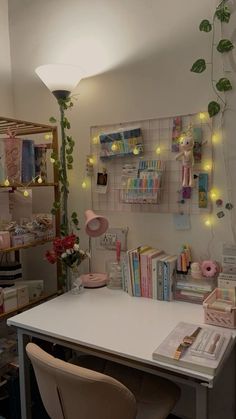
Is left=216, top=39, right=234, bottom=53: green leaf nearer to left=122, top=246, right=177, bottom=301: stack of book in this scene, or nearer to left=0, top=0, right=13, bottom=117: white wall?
left=122, top=246, right=177, bottom=301: stack of book

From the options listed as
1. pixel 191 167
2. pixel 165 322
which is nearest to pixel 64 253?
pixel 165 322

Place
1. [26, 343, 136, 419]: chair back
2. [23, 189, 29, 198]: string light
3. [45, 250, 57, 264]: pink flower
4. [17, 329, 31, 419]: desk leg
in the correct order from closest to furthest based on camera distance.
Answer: [26, 343, 136, 419]: chair back
[17, 329, 31, 419]: desk leg
[45, 250, 57, 264]: pink flower
[23, 189, 29, 198]: string light

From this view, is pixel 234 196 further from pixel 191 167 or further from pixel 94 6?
pixel 94 6

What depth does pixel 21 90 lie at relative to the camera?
2494 mm

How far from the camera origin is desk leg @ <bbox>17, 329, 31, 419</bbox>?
1.63 meters

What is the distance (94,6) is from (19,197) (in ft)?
4.20

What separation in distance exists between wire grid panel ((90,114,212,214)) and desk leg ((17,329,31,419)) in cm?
91

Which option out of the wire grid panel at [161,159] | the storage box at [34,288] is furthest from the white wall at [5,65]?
the storage box at [34,288]

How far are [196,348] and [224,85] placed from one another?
48.5 inches

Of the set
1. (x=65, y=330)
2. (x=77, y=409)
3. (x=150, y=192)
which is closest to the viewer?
(x=77, y=409)

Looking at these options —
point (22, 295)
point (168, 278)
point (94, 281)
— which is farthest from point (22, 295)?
point (168, 278)

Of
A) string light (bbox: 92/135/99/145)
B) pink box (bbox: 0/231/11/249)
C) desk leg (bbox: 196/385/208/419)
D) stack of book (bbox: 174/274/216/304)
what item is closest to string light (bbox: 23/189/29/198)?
pink box (bbox: 0/231/11/249)

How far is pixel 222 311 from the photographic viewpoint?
1.48m

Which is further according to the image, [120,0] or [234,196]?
[120,0]
